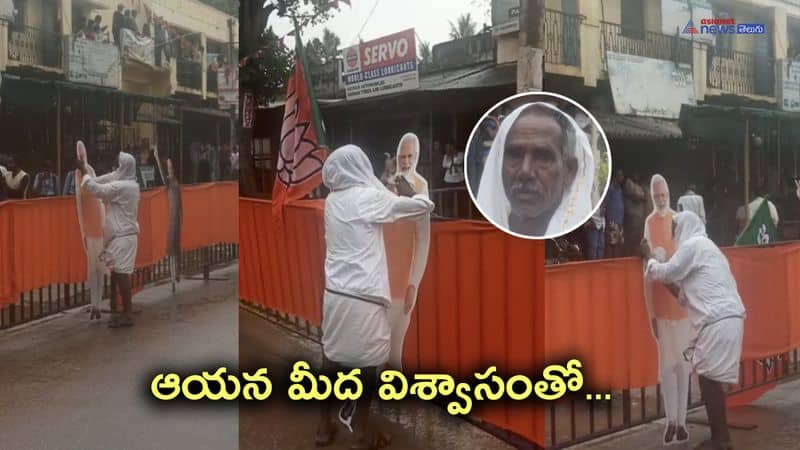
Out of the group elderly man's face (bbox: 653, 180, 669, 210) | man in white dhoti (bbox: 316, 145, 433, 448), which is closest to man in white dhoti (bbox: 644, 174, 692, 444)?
elderly man's face (bbox: 653, 180, 669, 210)

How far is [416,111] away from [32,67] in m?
1.41

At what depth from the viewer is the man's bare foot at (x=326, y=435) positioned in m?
2.34

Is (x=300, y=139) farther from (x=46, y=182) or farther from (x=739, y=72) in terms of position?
(x=739, y=72)

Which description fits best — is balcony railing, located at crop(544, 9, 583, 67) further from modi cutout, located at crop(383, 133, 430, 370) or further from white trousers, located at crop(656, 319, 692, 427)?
white trousers, located at crop(656, 319, 692, 427)

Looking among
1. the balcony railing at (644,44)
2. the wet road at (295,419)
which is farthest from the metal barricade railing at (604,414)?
the balcony railing at (644,44)

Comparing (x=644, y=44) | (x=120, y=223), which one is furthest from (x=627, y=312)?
(x=120, y=223)

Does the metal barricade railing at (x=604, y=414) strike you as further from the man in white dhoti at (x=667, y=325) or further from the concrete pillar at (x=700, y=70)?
the concrete pillar at (x=700, y=70)

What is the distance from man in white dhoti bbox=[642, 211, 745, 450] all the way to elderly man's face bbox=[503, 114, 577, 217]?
0.96 ft

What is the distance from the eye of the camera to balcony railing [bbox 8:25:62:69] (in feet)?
8.54

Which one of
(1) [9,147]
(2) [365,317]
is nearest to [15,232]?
(1) [9,147]

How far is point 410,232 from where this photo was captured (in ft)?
7.14

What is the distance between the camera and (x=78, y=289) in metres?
2.73

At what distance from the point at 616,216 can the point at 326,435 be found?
109 centimetres

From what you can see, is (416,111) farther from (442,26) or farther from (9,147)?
(9,147)
